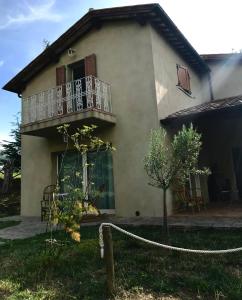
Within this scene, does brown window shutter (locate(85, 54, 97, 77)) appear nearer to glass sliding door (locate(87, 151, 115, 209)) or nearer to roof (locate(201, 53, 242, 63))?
glass sliding door (locate(87, 151, 115, 209))

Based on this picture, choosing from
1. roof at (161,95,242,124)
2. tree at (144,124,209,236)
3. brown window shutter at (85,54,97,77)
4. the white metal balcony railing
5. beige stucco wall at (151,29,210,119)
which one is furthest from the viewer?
brown window shutter at (85,54,97,77)

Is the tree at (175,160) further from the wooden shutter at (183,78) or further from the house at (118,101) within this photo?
the wooden shutter at (183,78)

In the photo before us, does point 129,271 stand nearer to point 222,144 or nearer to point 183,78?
point 183,78

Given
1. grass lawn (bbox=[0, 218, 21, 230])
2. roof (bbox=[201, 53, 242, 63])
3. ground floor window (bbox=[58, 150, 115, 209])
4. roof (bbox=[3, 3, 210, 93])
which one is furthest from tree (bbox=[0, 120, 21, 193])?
roof (bbox=[201, 53, 242, 63])

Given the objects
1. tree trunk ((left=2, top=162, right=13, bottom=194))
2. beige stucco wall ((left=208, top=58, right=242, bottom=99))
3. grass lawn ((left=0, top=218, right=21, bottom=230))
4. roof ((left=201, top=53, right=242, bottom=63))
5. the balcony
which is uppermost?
roof ((left=201, top=53, right=242, bottom=63))

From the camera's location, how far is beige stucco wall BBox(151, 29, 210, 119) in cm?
997

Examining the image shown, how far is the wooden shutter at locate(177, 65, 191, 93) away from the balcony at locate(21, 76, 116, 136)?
303 centimetres

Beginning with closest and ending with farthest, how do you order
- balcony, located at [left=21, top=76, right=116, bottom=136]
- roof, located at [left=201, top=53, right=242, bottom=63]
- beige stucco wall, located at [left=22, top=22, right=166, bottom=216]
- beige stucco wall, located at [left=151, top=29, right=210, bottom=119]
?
beige stucco wall, located at [left=22, top=22, right=166, bottom=216], balcony, located at [left=21, top=76, right=116, bottom=136], beige stucco wall, located at [left=151, top=29, right=210, bottom=119], roof, located at [left=201, top=53, right=242, bottom=63]

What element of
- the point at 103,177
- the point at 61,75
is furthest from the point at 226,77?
the point at 103,177

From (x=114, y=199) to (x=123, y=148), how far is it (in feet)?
5.73

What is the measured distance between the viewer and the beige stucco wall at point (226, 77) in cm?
1419

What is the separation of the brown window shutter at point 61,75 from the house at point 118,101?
0.15 ft

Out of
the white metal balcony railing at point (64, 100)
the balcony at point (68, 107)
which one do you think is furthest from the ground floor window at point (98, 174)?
the white metal balcony railing at point (64, 100)

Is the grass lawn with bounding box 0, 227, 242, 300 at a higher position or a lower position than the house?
lower
